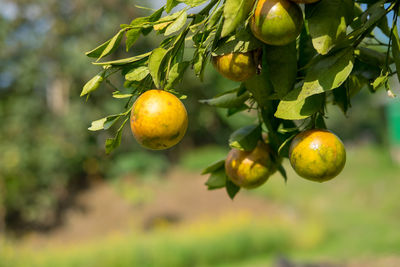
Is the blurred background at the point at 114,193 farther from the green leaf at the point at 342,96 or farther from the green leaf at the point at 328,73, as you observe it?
the green leaf at the point at 328,73

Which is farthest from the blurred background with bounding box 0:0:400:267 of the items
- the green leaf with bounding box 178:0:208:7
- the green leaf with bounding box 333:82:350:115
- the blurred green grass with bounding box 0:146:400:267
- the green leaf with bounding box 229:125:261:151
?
the green leaf with bounding box 178:0:208:7

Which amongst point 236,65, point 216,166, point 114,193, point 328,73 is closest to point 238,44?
point 236,65

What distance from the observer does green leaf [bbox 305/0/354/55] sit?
1.92 feet

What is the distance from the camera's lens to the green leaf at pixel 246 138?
0.79 metres

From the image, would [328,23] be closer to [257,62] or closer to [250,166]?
[257,62]

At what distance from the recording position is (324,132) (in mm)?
659

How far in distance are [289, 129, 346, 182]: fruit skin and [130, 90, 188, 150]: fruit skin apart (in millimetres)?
186

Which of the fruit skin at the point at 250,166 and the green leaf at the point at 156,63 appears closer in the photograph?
the green leaf at the point at 156,63

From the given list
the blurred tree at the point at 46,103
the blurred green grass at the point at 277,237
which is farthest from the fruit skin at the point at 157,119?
the blurred tree at the point at 46,103

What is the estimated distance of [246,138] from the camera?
0.80 m

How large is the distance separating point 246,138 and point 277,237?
527 centimetres

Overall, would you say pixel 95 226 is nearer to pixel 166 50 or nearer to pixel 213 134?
pixel 213 134

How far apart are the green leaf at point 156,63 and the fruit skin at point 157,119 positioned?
0.02 metres

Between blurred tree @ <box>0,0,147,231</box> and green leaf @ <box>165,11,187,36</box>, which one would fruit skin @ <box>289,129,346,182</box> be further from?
blurred tree @ <box>0,0,147,231</box>
